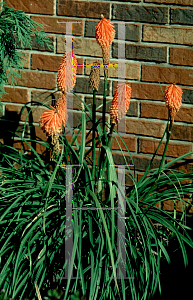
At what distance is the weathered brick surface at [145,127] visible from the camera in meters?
1.77

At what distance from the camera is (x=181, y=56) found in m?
1.67

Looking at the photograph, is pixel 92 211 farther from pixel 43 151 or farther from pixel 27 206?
pixel 43 151

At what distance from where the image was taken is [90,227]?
121 centimetres

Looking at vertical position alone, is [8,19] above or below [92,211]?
above

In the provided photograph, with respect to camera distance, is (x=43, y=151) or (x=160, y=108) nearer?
(x=160, y=108)

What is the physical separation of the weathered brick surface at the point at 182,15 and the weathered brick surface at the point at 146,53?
16 centimetres

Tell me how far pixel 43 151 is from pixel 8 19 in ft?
2.56

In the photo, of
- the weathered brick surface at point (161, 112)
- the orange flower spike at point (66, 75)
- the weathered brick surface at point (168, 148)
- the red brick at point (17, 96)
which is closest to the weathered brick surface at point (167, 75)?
the weathered brick surface at point (161, 112)

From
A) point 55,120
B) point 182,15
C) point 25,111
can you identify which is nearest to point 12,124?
point 25,111

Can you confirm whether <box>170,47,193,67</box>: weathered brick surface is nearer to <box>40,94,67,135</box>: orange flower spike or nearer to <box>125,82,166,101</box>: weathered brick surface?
<box>125,82,166,101</box>: weathered brick surface

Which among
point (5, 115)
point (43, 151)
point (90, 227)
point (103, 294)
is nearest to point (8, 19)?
point (5, 115)

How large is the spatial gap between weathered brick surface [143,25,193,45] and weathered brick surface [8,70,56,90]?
0.58 metres

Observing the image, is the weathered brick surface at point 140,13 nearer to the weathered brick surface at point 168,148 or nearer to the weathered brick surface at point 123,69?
the weathered brick surface at point 123,69

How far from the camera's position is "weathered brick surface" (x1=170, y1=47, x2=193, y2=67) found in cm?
166
